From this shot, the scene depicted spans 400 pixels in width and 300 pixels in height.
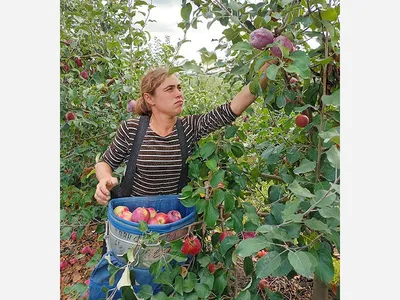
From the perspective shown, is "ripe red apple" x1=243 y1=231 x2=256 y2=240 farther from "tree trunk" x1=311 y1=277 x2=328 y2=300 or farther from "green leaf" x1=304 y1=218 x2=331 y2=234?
"tree trunk" x1=311 y1=277 x2=328 y2=300

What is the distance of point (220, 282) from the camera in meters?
1.06

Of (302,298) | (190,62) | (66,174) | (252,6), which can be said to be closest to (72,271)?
(66,174)

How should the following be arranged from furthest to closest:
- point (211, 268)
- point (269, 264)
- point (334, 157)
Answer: point (211, 268)
point (269, 264)
point (334, 157)

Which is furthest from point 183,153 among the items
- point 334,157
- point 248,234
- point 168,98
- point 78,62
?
point 78,62

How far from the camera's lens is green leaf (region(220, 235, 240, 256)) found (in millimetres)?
965

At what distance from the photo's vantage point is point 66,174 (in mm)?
2051

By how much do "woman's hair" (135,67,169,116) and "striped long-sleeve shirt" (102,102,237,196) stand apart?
0.13 metres

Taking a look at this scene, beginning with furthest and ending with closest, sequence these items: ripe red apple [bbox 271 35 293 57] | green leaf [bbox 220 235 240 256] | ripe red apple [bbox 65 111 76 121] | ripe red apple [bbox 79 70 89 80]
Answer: ripe red apple [bbox 79 70 89 80] → ripe red apple [bbox 65 111 76 121] → green leaf [bbox 220 235 240 256] → ripe red apple [bbox 271 35 293 57]

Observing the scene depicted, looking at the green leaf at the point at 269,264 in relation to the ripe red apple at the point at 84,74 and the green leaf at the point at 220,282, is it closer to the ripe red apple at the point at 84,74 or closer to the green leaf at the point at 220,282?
the green leaf at the point at 220,282

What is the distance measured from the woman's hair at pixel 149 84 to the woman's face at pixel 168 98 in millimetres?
17

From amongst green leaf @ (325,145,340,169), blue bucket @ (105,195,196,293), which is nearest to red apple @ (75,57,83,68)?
blue bucket @ (105,195,196,293)

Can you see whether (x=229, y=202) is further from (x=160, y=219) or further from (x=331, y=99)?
(x=331, y=99)

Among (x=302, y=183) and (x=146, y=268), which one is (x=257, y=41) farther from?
(x=146, y=268)

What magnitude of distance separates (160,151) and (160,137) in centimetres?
5
